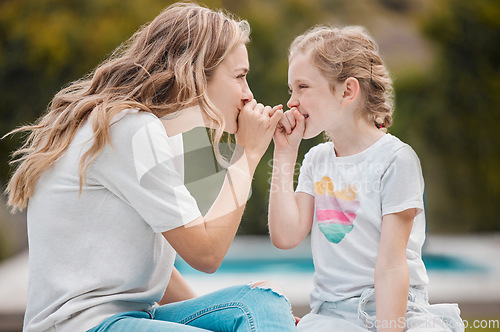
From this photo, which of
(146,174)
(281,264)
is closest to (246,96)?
(146,174)

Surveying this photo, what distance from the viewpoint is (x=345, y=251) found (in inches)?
61.5

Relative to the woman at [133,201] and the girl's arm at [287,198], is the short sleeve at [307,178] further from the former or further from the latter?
the woman at [133,201]

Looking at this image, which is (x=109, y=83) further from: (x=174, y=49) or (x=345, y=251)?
(x=345, y=251)

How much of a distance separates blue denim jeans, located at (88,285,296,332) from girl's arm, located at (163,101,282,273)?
104 mm

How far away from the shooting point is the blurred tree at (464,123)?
861cm

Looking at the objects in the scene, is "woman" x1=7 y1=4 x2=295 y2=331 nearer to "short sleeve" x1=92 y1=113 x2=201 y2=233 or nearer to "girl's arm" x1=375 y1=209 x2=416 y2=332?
"short sleeve" x1=92 y1=113 x2=201 y2=233

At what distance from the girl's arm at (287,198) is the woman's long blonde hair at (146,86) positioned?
8.7 inches

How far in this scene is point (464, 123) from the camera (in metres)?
8.77

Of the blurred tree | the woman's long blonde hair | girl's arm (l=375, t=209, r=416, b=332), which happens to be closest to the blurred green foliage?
the blurred tree

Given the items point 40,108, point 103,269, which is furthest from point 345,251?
point 40,108

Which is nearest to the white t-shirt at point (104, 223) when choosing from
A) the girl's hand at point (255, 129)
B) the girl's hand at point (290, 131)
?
the girl's hand at point (255, 129)

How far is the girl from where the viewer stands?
145cm

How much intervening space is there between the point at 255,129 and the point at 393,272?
535 mm

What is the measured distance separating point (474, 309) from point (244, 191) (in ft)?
8.15
